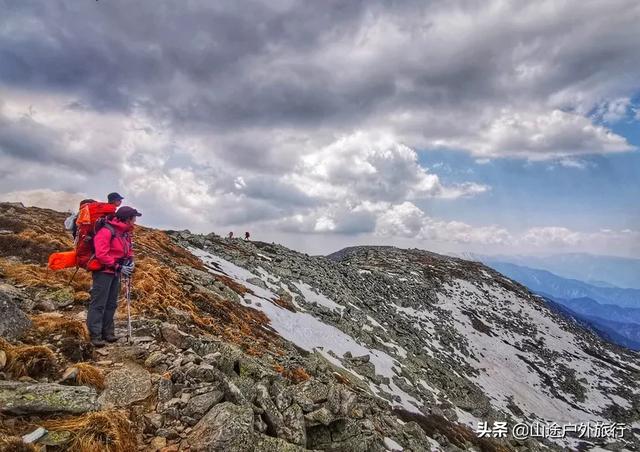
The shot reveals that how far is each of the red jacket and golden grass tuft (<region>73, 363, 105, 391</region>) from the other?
2.90 meters

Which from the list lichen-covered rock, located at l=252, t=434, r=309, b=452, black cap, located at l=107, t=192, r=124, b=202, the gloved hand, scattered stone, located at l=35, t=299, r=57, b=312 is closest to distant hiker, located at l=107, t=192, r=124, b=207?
black cap, located at l=107, t=192, r=124, b=202

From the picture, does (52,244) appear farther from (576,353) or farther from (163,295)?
(576,353)

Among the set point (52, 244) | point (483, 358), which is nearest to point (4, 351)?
point (52, 244)

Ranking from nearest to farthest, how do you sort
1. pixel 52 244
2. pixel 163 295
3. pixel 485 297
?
pixel 163 295, pixel 52 244, pixel 485 297

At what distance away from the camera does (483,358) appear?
53.9 metres

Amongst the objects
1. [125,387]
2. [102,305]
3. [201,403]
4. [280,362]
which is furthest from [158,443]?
[280,362]

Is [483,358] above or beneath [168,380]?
beneath

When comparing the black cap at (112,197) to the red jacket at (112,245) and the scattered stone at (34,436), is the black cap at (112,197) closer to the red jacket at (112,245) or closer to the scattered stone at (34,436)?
the red jacket at (112,245)

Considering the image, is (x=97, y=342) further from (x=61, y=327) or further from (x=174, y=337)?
(x=174, y=337)

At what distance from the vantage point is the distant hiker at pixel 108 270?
32.8 ft

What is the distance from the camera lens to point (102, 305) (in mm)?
10055

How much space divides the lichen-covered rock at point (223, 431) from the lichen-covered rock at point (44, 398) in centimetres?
192

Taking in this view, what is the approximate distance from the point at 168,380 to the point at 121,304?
21.8 feet

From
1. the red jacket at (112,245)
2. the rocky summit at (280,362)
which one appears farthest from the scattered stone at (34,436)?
the red jacket at (112,245)
